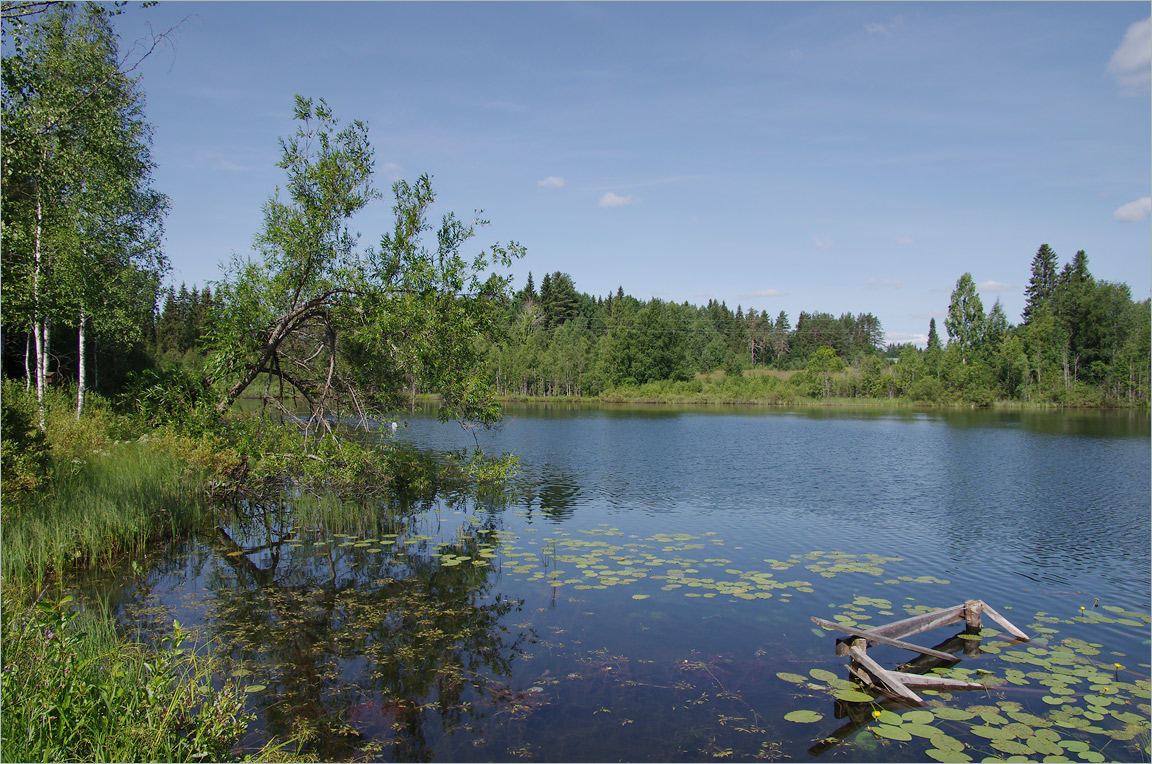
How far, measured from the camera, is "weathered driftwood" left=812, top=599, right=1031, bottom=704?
8195 millimetres

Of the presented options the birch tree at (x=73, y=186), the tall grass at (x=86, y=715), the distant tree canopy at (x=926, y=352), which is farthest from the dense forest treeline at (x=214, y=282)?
the distant tree canopy at (x=926, y=352)

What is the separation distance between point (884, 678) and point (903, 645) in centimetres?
101

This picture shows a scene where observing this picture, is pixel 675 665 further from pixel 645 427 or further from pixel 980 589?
pixel 645 427

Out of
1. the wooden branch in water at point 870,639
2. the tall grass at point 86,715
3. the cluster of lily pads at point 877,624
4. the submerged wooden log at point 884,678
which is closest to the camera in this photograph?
the tall grass at point 86,715

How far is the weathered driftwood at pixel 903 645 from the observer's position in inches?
323

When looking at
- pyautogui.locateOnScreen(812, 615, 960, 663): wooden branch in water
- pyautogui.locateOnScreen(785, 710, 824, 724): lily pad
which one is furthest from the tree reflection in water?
pyautogui.locateOnScreen(812, 615, 960, 663): wooden branch in water

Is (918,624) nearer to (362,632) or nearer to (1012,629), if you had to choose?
(1012,629)

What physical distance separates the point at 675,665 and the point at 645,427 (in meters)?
41.2

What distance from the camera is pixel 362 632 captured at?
32.1ft

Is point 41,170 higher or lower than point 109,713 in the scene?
higher

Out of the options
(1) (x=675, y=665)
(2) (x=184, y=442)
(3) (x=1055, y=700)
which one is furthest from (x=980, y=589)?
(2) (x=184, y=442)

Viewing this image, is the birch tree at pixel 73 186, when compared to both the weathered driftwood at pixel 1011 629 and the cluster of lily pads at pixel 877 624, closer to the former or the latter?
the cluster of lily pads at pixel 877 624

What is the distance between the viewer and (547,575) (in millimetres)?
13203

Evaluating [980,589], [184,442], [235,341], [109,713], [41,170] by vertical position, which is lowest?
[980,589]
